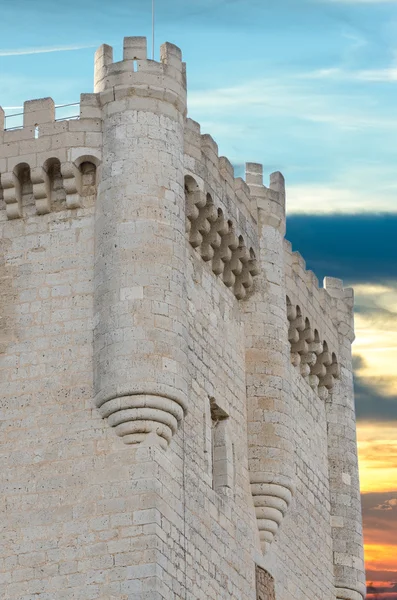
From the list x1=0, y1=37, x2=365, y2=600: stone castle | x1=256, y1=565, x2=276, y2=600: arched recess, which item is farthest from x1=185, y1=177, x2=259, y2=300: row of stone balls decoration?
x1=256, y1=565, x2=276, y2=600: arched recess

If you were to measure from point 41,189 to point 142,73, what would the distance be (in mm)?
2242

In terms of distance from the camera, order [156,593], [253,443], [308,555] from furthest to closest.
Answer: [308,555], [253,443], [156,593]

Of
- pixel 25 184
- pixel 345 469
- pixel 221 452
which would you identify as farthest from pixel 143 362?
pixel 345 469

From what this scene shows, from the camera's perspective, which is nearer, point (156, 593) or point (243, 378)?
point (156, 593)

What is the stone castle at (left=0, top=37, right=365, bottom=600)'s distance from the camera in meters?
25.4

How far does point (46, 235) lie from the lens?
27.8 metres

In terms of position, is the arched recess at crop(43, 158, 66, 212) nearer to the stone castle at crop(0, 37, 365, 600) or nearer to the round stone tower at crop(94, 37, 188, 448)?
the stone castle at crop(0, 37, 365, 600)

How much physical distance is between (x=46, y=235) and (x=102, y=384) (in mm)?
2907

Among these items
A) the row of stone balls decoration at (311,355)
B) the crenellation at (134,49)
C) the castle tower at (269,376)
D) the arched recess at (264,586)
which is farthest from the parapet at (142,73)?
the arched recess at (264,586)

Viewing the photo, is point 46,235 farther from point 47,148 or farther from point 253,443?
point 253,443

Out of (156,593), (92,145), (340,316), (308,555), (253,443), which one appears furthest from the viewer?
(340,316)

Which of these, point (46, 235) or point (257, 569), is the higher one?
point (46, 235)

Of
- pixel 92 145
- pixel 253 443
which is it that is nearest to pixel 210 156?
pixel 92 145

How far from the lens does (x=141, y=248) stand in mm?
26594
